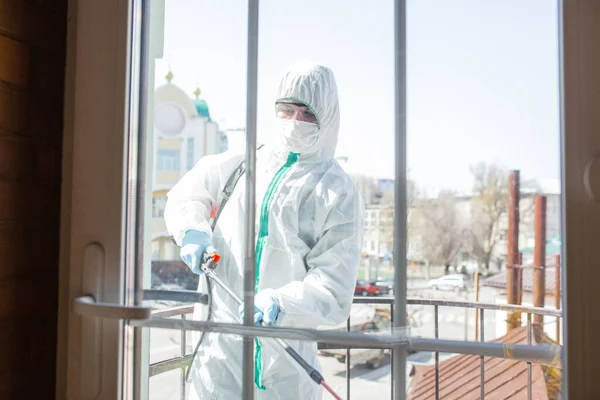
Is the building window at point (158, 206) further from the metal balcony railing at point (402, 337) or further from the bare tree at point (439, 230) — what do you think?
the bare tree at point (439, 230)

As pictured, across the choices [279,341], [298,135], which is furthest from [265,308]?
[298,135]

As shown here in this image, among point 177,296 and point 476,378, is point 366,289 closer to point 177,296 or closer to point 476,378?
point 476,378

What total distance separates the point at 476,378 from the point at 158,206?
65 centimetres

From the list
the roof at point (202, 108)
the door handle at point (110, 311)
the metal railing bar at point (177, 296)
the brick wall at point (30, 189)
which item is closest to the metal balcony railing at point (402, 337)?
the metal railing bar at point (177, 296)

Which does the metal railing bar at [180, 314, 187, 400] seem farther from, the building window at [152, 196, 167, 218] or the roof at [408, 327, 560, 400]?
the roof at [408, 327, 560, 400]

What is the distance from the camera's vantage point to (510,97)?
0.77 metres

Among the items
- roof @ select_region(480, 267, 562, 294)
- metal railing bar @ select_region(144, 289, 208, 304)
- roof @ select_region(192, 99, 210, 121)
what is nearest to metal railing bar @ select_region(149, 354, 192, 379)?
metal railing bar @ select_region(144, 289, 208, 304)

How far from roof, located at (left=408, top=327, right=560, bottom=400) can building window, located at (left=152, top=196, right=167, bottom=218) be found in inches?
21.7

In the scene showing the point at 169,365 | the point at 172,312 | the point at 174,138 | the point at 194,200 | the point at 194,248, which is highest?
the point at 174,138

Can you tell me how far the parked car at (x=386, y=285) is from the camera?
840 millimetres

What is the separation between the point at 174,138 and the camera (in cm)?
96

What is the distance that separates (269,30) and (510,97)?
0.45m

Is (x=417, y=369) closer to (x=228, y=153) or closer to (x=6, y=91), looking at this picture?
(x=228, y=153)

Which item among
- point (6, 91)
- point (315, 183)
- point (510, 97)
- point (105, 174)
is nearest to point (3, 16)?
point (6, 91)
